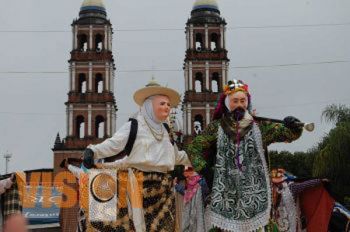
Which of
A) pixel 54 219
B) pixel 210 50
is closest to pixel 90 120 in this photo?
pixel 210 50

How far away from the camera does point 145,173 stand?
18.5 feet

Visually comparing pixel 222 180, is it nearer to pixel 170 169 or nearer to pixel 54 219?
pixel 170 169

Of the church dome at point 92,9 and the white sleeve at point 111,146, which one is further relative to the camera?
the church dome at point 92,9

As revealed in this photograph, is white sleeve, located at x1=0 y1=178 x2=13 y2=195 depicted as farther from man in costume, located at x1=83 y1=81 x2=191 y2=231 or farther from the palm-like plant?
the palm-like plant

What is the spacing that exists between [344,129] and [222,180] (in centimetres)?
2023

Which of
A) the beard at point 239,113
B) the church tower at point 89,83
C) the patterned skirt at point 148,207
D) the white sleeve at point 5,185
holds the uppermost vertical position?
the church tower at point 89,83

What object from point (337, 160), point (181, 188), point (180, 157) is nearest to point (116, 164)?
point (180, 157)

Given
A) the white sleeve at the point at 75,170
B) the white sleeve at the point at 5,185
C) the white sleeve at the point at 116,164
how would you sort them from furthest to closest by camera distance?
the white sleeve at the point at 75,170
the white sleeve at the point at 116,164
the white sleeve at the point at 5,185

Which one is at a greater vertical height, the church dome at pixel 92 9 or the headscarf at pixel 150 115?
the church dome at pixel 92 9

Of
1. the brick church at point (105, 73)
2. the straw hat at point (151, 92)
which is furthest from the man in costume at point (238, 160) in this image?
the brick church at point (105, 73)

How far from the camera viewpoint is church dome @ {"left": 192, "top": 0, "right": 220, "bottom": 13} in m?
49.1

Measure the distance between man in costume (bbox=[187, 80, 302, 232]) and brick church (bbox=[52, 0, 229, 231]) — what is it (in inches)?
1549

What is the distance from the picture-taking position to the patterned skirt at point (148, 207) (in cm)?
550

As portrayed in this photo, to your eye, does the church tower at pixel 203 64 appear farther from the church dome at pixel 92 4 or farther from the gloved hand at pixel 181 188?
the gloved hand at pixel 181 188
